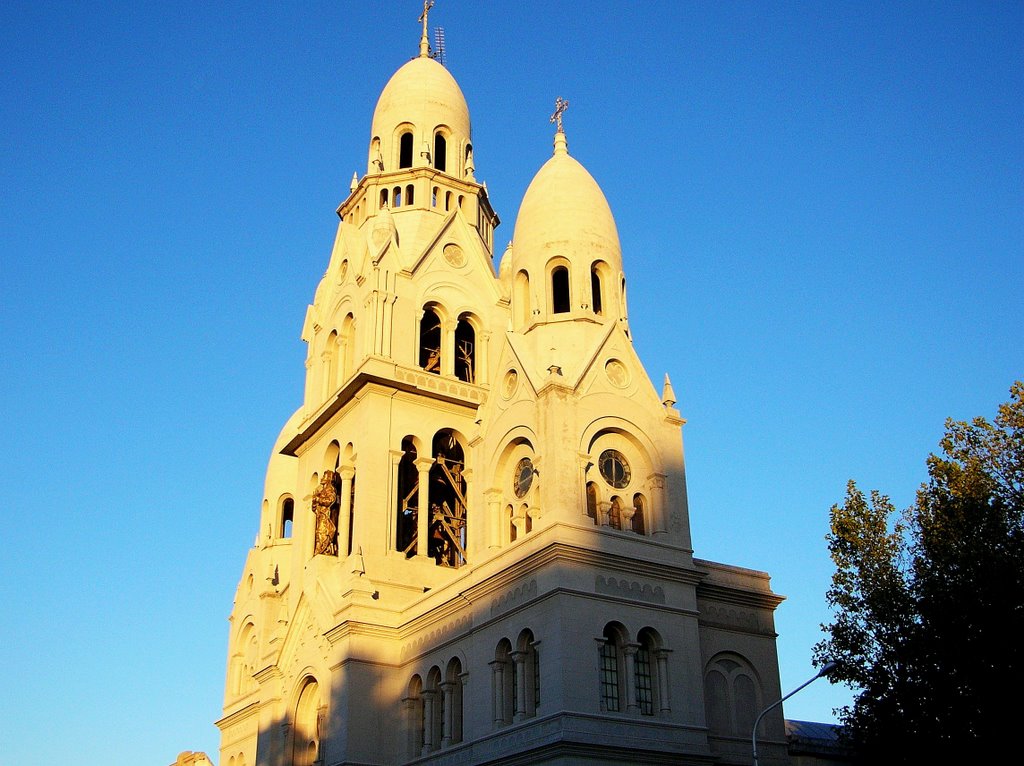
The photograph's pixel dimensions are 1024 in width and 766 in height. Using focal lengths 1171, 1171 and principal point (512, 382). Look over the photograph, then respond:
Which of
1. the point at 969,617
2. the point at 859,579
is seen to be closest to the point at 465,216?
the point at 859,579

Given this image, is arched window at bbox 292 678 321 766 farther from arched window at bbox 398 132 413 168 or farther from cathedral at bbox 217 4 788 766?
arched window at bbox 398 132 413 168

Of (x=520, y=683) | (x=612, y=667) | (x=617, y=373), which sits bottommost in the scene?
(x=520, y=683)

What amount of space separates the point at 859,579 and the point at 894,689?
337 centimetres

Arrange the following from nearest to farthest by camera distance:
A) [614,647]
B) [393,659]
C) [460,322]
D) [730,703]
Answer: [614,647], [730,703], [393,659], [460,322]

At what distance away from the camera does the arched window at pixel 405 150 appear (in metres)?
54.7

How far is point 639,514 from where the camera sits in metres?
37.5

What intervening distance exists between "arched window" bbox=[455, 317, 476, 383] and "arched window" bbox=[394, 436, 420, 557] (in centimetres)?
465

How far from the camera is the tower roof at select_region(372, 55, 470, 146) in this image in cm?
5494

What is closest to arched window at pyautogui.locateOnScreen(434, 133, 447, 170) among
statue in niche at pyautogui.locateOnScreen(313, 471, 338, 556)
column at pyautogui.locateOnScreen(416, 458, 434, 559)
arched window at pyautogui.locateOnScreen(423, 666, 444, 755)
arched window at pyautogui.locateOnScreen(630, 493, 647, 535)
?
column at pyautogui.locateOnScreen(416, 458, 434, 559)

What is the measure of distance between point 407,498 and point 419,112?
19.7 m

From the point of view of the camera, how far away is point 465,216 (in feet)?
177

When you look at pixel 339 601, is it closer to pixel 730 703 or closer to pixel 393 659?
pixel 393 659

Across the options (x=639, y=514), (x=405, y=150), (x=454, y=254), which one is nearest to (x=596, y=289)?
(x=639, y=514)

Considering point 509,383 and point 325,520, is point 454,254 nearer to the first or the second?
point 509,383
